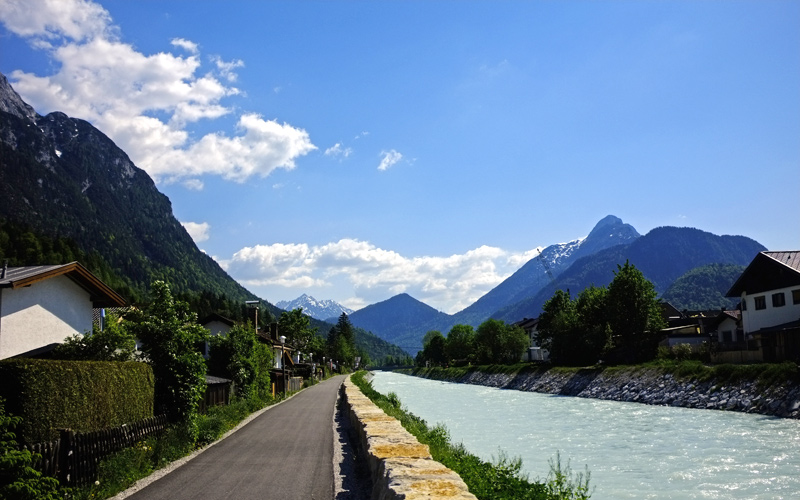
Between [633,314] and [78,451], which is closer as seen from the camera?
[78,451]

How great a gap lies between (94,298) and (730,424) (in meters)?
32.6

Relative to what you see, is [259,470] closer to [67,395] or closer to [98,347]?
[67,395]

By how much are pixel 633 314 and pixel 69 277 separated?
208 feet

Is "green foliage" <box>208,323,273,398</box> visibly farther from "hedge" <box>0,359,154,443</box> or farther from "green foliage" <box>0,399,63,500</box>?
"green foliage" <box>0,399,63,500</box>

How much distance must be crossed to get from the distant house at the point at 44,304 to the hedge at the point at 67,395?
18.3 ft

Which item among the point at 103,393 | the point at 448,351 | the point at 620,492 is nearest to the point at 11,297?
the point at 103,393

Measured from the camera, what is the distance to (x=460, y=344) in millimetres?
162250

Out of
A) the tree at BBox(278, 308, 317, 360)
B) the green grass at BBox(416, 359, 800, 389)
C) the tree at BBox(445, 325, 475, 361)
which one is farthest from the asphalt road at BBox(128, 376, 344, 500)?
the tree at BBox(445, 325, 475, 361)

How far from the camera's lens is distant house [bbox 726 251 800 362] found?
143ft

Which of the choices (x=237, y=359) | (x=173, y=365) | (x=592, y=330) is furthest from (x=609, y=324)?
(x=173, y=365)

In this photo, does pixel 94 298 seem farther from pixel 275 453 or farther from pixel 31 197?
pixel 31 197

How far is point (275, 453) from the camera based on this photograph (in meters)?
20.2

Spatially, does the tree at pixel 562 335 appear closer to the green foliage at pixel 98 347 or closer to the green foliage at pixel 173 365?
the green foliage at pixel 173 365

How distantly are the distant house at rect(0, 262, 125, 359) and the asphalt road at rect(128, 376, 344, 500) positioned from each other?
8.14m
